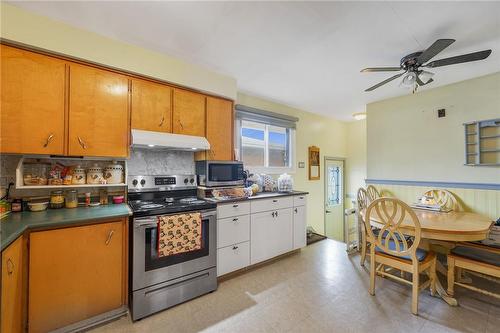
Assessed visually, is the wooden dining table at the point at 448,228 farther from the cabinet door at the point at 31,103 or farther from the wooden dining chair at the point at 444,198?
the cabinet door at the point at 31,103

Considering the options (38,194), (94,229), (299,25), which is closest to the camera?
(94,229)

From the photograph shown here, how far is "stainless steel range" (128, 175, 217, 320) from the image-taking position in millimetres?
1844

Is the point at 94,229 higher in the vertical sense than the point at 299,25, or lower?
lower

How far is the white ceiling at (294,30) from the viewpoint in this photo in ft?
5.44

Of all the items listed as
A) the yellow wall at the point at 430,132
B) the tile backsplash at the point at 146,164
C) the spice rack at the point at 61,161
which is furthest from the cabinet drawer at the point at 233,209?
the yellow wall at the point at 430,132

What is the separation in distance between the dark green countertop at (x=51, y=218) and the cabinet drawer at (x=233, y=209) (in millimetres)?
912

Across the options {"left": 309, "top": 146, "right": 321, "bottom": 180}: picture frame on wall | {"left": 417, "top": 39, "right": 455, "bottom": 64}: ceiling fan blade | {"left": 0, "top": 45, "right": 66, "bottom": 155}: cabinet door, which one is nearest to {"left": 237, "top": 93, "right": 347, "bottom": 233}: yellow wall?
{"left": 309, "top": 146, "right": 321, "bottom": 180}: picture frame on wall

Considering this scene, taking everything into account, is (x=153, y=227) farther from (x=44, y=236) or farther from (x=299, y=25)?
(x=299, y=25)

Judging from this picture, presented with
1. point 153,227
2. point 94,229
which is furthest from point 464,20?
point 94,229

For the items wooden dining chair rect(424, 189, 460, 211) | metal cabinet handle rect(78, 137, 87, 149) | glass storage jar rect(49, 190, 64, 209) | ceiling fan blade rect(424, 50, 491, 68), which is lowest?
wooden dining chair rect(424, 189, 460, 211)

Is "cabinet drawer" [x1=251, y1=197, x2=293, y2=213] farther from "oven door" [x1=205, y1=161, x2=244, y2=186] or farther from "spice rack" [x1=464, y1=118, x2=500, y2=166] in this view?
"spice rack" [x1=464, y1=118, x2=500, y2=166]

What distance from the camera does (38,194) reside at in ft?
6.49

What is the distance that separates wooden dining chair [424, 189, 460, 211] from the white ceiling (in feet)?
5.33

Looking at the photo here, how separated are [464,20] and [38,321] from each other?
4.06 m
